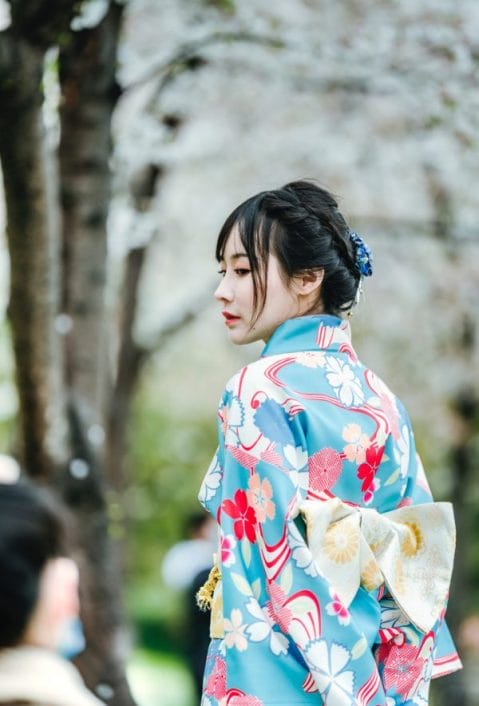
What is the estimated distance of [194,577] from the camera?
16.5 feet

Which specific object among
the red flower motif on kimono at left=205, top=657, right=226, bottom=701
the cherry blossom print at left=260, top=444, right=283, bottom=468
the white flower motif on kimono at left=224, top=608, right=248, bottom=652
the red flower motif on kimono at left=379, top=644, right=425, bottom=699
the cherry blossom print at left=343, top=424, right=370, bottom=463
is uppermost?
the cherry blossom print at left=260, top=444, right=283, bottom=468

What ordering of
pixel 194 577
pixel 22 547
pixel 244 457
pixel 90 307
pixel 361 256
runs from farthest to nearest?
pixel 194 577 → pixel 90 307 → pixel 361 256 → pixel 244 457 → pixel 22 547

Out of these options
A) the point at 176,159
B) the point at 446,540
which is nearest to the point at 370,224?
the point at 176,159

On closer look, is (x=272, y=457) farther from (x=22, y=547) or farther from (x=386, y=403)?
(x=22, y=547)

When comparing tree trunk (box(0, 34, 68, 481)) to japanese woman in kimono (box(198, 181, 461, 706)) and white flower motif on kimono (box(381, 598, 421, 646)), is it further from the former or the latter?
white flower motif on kimono (box(381, 598, 421, 646))

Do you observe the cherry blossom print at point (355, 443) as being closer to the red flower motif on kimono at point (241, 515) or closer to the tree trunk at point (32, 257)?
the red flower motif on kimono at point (241, 515)

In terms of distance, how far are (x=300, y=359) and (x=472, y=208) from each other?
18.1 feet

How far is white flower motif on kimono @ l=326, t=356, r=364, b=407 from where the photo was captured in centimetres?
215

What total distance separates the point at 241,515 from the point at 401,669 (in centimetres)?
49

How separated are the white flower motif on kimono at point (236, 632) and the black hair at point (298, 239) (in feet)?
2.11

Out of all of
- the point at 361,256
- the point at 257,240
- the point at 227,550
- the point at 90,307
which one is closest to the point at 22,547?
the point at 227,550

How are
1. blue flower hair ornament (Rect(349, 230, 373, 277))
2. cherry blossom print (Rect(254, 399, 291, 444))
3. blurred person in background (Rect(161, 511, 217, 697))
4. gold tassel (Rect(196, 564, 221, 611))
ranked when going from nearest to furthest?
cherry blossom print (Rect(254, 399, 291, 444)), gold tassel (Rect(196, 564, 221, 611)), blue flower hair ornament (Rect(349, 230, 373, 277)), blurred person in background (Rect(161, 511, 217, 697))

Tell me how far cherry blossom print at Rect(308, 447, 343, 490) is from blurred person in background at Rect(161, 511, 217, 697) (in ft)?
9.41

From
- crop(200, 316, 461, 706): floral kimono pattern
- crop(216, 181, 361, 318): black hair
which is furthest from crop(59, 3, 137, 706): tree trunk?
crop(200, 316, 461, 706): floral kimono pattern
